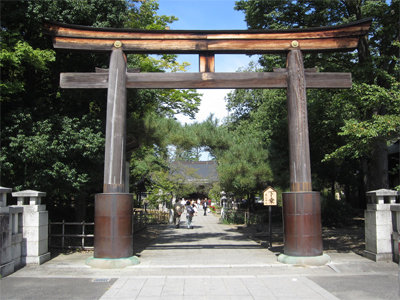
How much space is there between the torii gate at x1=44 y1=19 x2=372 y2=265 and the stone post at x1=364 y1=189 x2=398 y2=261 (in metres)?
1.49

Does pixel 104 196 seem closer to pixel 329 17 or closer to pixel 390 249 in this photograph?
pixel 390 249

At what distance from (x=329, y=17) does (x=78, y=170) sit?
11480mm

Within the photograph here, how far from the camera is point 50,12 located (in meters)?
10.6

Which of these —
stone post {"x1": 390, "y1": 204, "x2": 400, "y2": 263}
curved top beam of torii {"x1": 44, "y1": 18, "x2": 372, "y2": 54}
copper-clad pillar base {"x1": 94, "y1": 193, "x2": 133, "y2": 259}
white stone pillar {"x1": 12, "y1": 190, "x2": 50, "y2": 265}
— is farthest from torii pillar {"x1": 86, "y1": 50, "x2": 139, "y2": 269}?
stone post {"x1": 390, "y1": 204, "x2": 400, "y2": 263}

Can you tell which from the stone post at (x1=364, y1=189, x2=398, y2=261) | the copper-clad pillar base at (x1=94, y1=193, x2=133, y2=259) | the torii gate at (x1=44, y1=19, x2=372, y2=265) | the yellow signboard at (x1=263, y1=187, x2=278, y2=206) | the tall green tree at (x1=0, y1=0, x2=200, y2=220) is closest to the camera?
the copper-clad pillar base at (x1=94, y1=193, x2=133, y2=259)

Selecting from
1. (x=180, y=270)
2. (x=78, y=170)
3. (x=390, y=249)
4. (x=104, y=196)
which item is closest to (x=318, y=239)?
(x=390, y=249)

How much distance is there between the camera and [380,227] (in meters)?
8.80

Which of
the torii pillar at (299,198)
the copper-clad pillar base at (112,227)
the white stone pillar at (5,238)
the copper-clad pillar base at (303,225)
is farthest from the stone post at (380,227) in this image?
the white stone pillar at (5,238)

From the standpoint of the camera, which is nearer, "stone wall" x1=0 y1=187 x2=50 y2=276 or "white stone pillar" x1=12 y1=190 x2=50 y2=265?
"stone wall" x1=0 y1=187 x2=50 y2=276

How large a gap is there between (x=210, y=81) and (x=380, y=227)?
19.2 ft

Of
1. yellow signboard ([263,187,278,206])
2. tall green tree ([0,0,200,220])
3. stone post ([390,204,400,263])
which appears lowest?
stone post ([390,204,400,263])

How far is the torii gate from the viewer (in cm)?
857

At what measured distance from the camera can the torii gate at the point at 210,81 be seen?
857 cm

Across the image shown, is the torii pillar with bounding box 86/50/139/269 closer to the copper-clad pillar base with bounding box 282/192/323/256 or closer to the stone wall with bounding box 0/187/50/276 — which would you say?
the stone wall with bounding box 0/187/50/276
